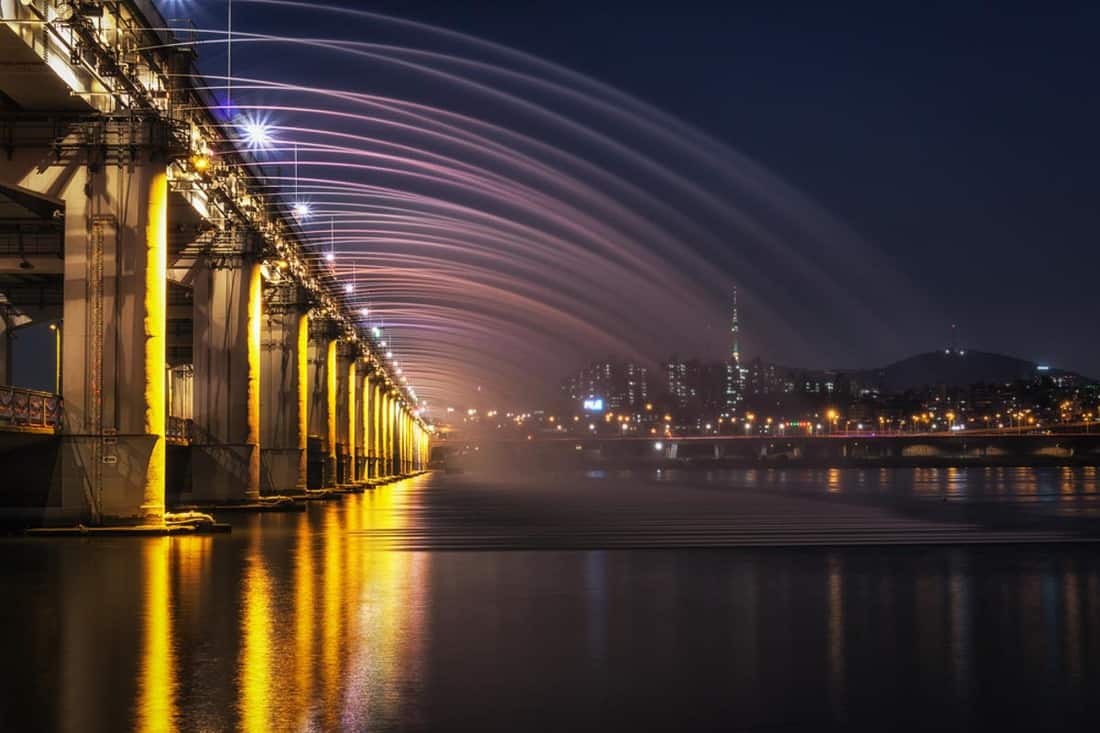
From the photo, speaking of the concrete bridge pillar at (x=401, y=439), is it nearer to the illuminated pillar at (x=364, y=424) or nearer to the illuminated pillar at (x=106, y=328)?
the illuminated pillar at (x=364, y=424)

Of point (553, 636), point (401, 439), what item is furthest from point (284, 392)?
point (401, 439)

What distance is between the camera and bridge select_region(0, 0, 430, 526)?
31.6 meters

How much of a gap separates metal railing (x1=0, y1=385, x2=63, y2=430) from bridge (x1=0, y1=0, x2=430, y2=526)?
73 mm

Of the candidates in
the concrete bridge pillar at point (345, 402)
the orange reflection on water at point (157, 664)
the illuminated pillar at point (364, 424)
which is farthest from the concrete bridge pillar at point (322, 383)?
the orange reflection on water at point (157, 664)

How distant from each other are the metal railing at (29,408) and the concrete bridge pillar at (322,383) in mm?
39642

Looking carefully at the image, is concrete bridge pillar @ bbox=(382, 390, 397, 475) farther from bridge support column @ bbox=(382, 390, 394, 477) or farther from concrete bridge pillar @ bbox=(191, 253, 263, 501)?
concrete bridge pillar @ bbox=(191, 253, 263, 501)

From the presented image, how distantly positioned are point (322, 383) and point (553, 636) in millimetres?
65131

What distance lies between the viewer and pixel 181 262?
2020 inches

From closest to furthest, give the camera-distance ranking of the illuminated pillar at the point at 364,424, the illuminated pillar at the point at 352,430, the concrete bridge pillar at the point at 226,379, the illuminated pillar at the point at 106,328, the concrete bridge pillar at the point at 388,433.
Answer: the illuminated pillar at the point at 106,328
the concrete bridge pillar at the point at 226,379
the illuminated pillar at the point at 352,430
the illuminated pillar at the point at 364,424
the concrete bridge pillar at the point at 388,433

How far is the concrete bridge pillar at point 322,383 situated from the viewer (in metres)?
75.2

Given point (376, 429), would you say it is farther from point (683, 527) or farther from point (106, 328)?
point (106, 328)

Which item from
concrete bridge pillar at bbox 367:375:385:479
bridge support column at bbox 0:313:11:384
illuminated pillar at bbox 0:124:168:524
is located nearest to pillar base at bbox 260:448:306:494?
bridge support column at bbox 0:313:11:384

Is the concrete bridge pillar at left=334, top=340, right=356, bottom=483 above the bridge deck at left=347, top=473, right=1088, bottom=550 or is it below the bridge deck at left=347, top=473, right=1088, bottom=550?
above

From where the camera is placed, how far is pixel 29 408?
32.9 metres
